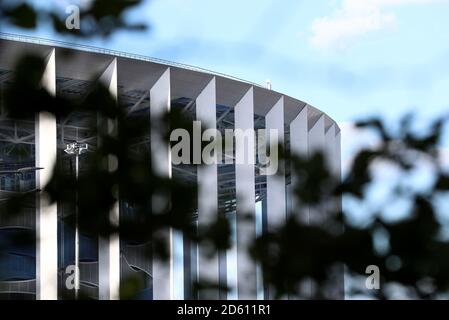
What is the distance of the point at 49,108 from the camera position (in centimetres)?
280

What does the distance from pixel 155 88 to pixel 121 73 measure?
1.79 m

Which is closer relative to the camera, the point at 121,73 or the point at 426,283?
the point at 426,283

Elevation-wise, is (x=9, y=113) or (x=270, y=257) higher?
(x=9, y=113)

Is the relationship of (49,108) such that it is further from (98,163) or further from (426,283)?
(426,283)

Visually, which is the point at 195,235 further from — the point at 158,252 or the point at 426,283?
the point at 426,283

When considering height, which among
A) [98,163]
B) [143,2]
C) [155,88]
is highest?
[155,88]

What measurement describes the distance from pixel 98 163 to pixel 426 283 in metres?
0.94

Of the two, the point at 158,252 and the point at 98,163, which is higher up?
the point at 98,163
